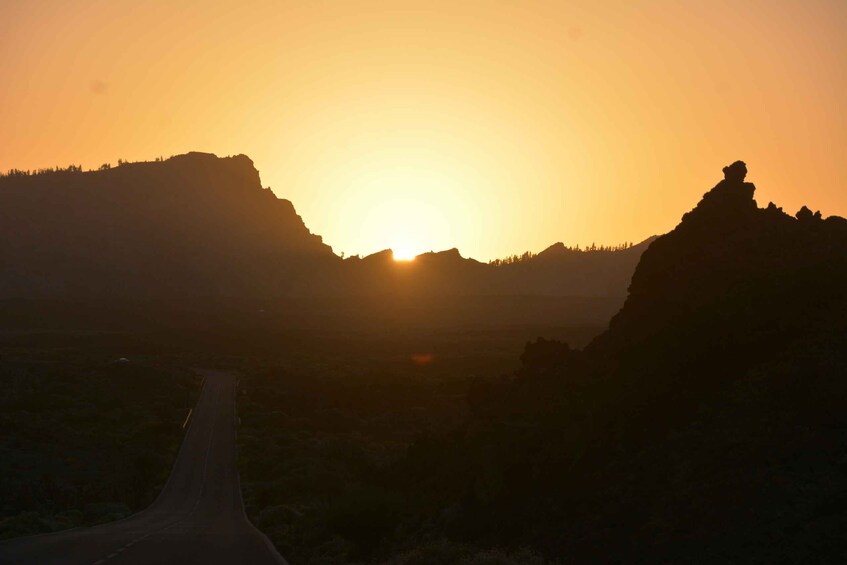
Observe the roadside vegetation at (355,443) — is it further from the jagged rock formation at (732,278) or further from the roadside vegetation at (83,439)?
the jagged rock formation at (732,278)

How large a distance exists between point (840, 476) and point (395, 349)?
6082 inches

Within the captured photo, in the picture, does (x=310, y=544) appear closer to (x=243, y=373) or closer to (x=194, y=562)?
(x=194, y=562)

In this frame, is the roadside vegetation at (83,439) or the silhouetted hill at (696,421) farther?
the roadside vegetation at (83,439)

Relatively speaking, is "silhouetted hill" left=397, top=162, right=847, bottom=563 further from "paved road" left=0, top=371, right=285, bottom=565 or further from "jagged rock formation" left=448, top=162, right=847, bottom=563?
"paved road" left=0, top=371, right=285, bottom=565

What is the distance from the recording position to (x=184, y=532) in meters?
33.4

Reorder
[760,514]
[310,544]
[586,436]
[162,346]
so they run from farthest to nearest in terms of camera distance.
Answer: [162,346] → [310,544] → [586,436] → [760,514]

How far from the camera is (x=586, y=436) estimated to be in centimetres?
2264

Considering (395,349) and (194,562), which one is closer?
(194,562)

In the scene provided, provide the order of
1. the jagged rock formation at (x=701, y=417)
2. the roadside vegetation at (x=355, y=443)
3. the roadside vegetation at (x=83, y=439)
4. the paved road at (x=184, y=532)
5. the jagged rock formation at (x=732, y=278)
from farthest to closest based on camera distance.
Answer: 1. the roadside vegetation at (x=83, y=439)
2. the roadside vegetation at (x=355, y=443)
3. the paved road at (x=184, y=532)
4. the jagged rock formation at (x=732, y=278)
5. the jagged rock formation at (x=701, y=417)

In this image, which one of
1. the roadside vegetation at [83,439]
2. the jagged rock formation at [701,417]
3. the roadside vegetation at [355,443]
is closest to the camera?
the jagged rock formation at [701,417]

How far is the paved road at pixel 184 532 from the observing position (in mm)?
24609

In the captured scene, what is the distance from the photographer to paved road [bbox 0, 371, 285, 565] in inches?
969

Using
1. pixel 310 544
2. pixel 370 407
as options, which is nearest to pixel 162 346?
pixel 370 407

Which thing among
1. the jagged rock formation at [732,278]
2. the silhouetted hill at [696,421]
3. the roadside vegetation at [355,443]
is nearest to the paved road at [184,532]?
the roadside vegetation at [355,443]
